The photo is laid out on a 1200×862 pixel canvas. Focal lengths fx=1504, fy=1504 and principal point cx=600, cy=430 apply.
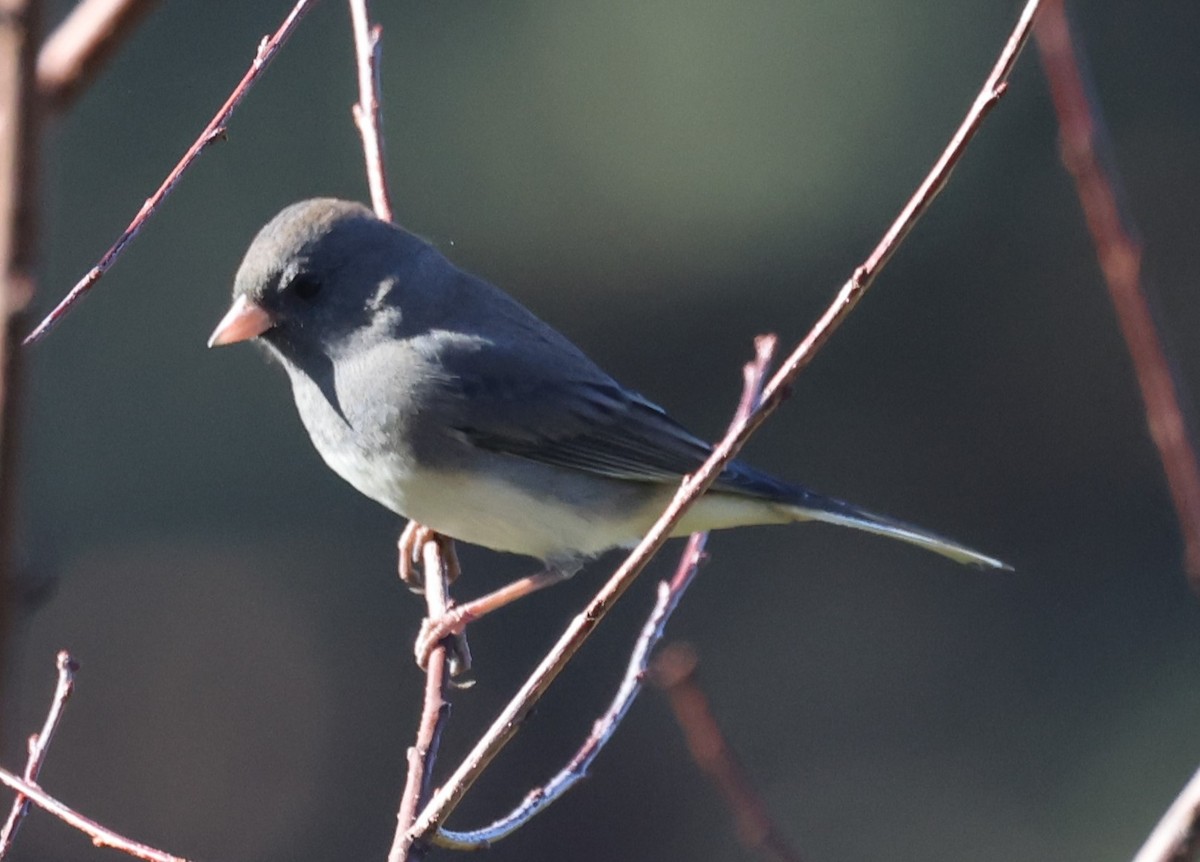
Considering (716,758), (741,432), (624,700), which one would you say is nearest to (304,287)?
(624,700)

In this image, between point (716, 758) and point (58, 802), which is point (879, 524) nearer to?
point (716, 758)

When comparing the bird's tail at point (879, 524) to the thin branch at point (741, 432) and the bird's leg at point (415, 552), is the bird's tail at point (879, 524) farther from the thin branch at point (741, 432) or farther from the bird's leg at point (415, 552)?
the thin branch at point (741, 432)

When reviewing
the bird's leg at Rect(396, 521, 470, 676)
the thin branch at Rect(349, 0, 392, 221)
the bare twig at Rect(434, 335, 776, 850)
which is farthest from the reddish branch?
the thin branch at Rect(349, 0, 392, 221)

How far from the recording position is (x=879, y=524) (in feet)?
7.79

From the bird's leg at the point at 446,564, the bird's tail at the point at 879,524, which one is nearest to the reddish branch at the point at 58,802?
the bird's leg at the point at 446,564

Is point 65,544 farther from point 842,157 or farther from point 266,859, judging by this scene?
point 842,157

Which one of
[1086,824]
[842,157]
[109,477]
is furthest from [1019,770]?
[109,477]

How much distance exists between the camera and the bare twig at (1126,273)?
88 cm

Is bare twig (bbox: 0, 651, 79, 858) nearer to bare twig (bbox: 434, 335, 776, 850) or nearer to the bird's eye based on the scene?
bare twig (bbox: 434, 335, 776, 850)

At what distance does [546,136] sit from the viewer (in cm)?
523

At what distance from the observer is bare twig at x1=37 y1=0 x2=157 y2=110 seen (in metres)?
0.64

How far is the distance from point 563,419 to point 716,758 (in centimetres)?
119

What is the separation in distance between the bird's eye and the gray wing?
23 centimetres

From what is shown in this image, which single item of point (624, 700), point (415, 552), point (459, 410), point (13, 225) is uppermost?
point (13, 225)
